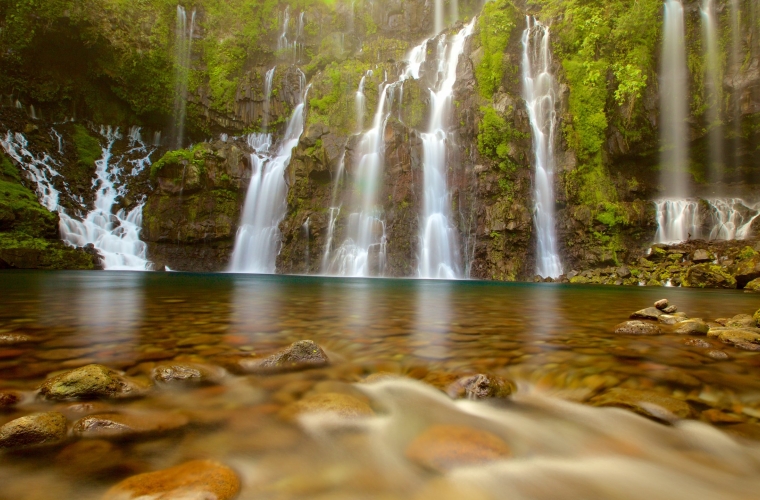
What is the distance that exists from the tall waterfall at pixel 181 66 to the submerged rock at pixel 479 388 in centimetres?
3366

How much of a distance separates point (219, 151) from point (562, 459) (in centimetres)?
2814

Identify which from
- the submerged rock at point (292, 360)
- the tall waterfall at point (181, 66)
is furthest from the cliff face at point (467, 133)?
the submerged rock at point (292, 360)

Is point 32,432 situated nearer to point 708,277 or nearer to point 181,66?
point 708,277

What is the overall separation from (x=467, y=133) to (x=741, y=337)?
20297mm

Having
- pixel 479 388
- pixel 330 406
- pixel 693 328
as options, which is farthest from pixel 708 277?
pixel 330 406

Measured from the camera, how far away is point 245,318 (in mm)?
5570

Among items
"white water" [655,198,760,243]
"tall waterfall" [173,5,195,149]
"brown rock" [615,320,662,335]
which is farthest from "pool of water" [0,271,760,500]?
"tall waterfall" [173,5,195,149]

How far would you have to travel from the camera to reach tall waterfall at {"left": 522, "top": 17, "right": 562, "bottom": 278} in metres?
20.7

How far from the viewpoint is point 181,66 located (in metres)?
29.9

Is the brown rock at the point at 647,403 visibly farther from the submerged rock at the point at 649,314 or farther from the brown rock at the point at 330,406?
the submerged rock at the point at 649,314

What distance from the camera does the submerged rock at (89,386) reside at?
2225 millimetres

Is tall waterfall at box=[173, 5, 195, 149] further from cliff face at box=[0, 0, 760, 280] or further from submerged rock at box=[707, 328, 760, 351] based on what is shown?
submerged rock at box=[707, 328, 760, 351]

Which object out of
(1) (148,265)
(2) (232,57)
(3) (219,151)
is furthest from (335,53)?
(1) (148,265)

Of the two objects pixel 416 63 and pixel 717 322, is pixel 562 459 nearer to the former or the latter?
pixel 717 322
